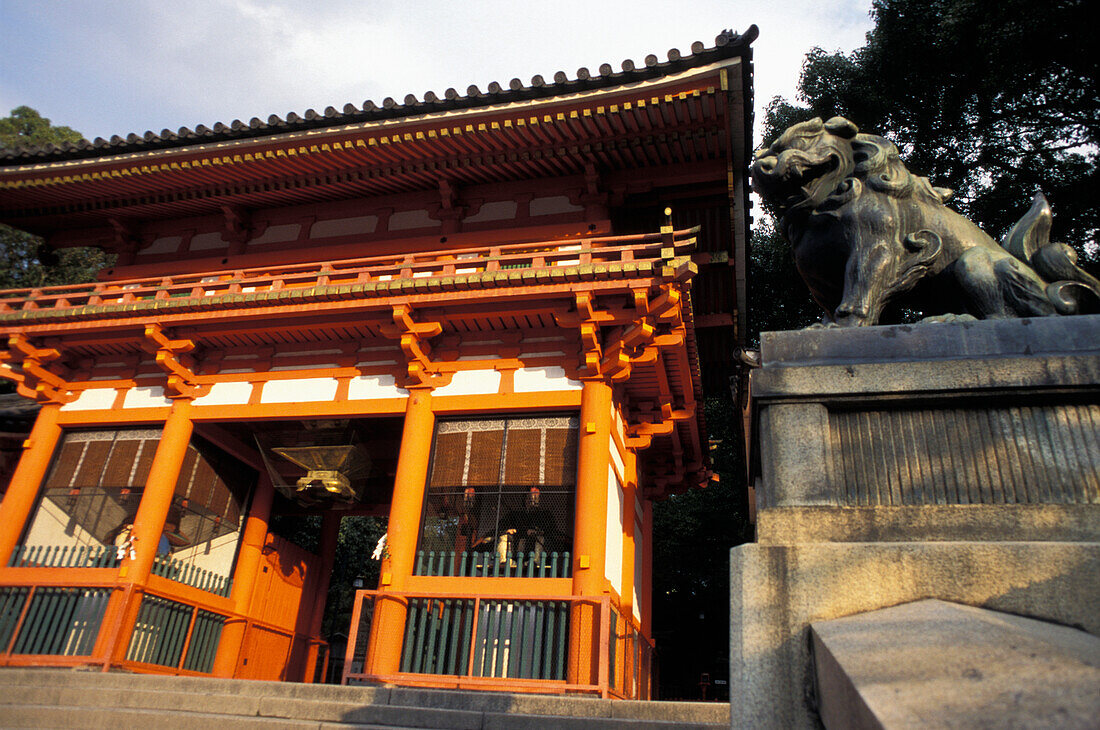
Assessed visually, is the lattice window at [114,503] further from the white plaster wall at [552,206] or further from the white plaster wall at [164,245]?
the white plaster wall at [552,206]

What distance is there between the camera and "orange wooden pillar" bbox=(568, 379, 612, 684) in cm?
634

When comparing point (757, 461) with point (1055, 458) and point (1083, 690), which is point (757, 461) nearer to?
point (1055, 458)

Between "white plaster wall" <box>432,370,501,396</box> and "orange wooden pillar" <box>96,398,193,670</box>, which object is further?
"white plaster wall" <box>432,370,501,396</box>

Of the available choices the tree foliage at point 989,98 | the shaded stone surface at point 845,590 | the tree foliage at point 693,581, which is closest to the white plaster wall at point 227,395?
the shaded stone surface at point 845,590

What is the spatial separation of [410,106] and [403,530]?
523cm

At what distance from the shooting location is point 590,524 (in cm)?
698

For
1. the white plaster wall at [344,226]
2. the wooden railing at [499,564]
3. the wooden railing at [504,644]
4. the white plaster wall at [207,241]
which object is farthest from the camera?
the white plaster wall at [207,241]

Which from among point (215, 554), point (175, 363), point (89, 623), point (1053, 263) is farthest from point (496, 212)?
point (1053, 263)

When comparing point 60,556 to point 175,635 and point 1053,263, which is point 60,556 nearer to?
point 175,635

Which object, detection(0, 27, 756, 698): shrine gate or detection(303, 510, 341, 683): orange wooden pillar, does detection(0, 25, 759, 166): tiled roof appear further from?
detection(303, 510, 341, 683): orange wooden pillar

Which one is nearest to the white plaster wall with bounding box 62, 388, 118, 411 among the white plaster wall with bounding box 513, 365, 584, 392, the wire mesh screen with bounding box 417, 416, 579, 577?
the wire mesh screen with bounding box 417, 416, 579, 577

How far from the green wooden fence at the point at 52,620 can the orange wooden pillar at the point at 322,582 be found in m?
4.34

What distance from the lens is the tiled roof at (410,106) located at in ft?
24.8

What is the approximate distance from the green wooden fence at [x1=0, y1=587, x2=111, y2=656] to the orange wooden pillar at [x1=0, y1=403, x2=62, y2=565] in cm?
104
